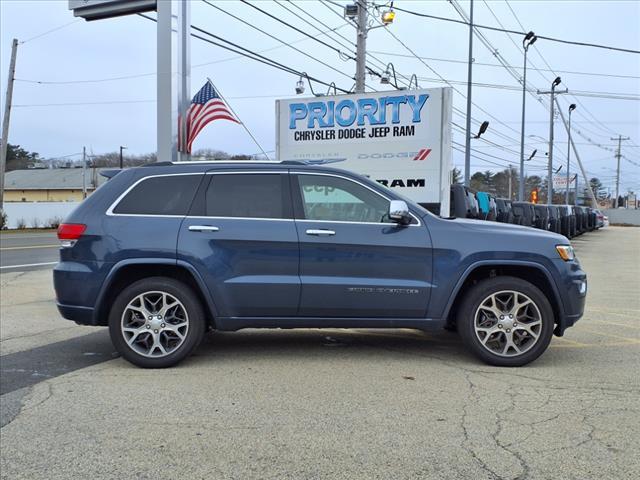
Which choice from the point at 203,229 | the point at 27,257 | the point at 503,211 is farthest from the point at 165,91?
the point at 503,211

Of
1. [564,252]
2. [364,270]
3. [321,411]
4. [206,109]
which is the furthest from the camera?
[206,109]

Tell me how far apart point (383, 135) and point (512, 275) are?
21.7 ft

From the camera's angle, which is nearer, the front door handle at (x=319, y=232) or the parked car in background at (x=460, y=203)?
the front door handle at (x=319, y=232)

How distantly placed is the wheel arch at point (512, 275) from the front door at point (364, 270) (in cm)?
33

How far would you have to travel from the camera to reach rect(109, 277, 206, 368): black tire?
211 inches

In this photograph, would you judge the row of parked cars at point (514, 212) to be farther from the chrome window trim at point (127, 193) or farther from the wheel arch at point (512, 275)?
the chrome window trim at point (127, 193)

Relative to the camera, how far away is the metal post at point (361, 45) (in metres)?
18.7

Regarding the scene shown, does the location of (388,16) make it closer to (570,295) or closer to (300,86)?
(300,86)

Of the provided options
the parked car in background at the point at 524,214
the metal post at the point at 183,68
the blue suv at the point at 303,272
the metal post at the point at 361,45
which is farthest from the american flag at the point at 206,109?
the parked car in background at the point at 524,214

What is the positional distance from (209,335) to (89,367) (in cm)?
156

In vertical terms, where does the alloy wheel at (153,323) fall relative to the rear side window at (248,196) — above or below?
below

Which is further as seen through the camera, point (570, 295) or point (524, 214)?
point (524, 214)

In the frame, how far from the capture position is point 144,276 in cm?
Answer: 557

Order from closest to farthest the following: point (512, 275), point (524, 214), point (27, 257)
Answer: point (512, 275)
point (27, 257)
point (524, 214)
